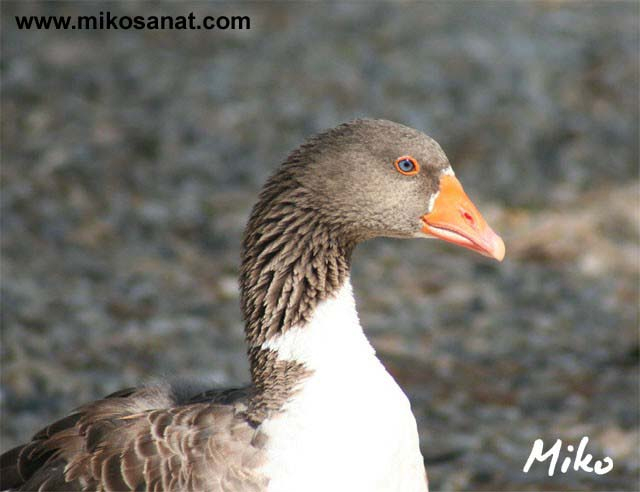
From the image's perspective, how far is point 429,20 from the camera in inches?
683

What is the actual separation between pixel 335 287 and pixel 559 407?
4.78 meters

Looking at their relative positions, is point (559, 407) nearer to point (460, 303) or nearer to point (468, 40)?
point (460, 303)

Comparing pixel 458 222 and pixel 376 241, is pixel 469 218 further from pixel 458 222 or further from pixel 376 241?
pixel 376 241

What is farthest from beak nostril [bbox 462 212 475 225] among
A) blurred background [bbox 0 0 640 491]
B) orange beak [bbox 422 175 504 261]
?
blurred background [bbox 0 0 640 491]

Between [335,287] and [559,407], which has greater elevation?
[335,287]

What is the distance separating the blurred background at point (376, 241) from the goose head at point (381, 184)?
177cm

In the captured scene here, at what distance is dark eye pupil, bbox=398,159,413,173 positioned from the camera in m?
5.56

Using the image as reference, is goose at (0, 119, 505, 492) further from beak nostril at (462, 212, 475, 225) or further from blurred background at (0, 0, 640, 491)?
blurred background at (0, 0, 640, 491)

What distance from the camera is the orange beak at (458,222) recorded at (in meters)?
5.65

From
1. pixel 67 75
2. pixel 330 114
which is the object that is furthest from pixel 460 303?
pixel 67 75
